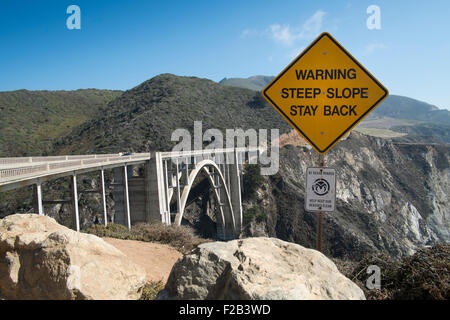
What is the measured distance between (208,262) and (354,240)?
3868 cm

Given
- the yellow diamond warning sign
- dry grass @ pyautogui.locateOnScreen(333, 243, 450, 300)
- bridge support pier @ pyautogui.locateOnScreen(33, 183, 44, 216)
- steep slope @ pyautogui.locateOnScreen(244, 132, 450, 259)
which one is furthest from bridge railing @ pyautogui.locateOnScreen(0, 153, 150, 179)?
steep slope @ pyautogui.locateOnScreen(244, 132, 450, 259)

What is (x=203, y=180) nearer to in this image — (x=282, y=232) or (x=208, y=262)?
(x=282, y=232)

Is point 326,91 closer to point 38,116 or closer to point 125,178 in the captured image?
point 125,178

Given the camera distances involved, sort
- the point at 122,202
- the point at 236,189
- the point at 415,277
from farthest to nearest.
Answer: the point at 236,189, the point at 122,202, the point at 415,277

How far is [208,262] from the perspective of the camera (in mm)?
2895

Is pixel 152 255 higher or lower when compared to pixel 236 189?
higher

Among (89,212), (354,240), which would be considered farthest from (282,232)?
(89,212)

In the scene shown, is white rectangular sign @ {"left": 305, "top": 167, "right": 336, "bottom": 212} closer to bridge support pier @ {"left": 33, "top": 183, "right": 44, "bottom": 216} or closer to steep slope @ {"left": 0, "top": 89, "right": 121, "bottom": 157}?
bridge support pier @ {"left": 33, "top": 183, "right": 44, "bottom": 216}

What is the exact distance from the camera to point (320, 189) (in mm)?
3389

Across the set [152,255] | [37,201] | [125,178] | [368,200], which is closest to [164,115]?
[368,200]

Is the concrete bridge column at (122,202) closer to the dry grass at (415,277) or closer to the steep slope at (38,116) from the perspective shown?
the dry grass at (415,277)

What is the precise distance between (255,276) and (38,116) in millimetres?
75070

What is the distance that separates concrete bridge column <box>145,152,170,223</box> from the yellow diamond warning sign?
1468cm

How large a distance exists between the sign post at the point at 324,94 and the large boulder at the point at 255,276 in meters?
0.62
